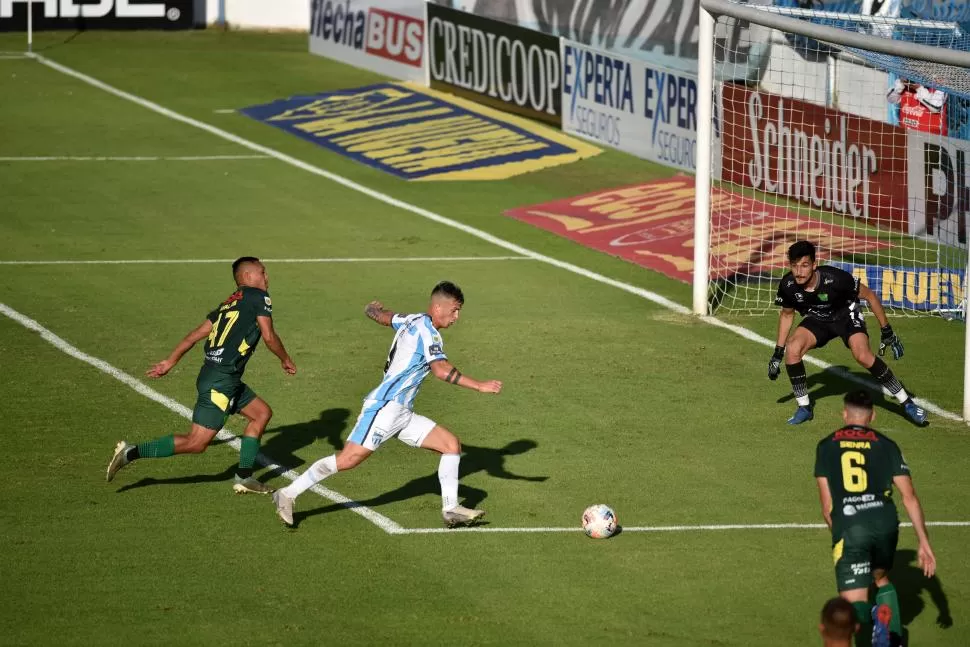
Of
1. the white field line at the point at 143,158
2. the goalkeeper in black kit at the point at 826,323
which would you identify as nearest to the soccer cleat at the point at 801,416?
the goalkeeper in black kit at the point at 826,323

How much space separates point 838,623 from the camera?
27.1 ft

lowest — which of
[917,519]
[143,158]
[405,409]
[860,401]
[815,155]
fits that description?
[143,158]

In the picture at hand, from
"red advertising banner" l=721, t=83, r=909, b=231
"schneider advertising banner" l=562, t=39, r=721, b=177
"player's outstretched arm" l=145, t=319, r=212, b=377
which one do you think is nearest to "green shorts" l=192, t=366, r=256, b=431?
"player's outstretched arm" l=145, t=319, r=212, b=377

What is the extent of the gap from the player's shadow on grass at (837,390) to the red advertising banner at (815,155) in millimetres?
6484

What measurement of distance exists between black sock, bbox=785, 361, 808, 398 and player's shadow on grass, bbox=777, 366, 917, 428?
1.47 feet

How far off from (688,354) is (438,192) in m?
9.83

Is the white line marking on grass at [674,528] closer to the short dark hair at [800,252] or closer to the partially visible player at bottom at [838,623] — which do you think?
the short dark hair at [800,252]

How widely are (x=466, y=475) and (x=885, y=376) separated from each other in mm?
4558

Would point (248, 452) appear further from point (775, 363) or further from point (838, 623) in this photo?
point (838, 623)

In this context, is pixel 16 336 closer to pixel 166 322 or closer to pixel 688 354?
pixel 166 322

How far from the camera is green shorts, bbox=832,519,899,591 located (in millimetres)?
9430

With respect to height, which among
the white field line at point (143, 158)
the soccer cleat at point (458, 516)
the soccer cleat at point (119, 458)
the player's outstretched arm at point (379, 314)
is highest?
the player's outstretched arm at point (379, 314)

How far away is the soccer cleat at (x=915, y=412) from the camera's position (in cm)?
1534

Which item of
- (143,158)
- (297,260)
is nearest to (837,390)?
(297,260)
